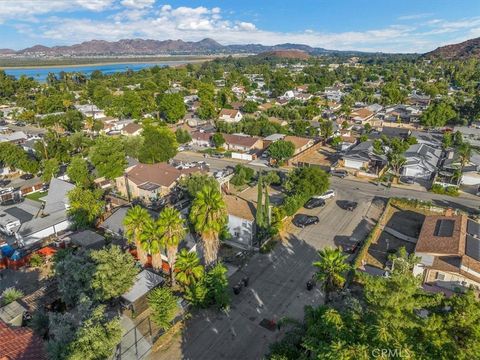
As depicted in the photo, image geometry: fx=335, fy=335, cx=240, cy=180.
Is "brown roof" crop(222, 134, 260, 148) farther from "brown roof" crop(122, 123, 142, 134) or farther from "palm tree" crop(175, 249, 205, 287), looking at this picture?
"palm tree" crop(175, 249, 205, 287)

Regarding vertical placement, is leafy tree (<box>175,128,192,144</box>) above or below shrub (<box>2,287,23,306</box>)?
above

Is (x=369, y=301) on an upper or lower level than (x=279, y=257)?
upper

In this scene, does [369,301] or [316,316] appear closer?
[369,301]

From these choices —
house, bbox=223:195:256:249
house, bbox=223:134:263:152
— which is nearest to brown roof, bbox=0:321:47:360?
house, bbox=223:195:256:249

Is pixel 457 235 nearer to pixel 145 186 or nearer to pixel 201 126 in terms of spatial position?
pixel 145 186

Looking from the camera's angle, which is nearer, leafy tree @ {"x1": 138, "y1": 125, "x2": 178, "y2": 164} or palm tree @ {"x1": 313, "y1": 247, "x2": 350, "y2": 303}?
palm tree @ {"x1": 313, "y1": 247, "x2": 350, "y2": 303}

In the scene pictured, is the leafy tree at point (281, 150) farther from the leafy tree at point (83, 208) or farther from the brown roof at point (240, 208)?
the leafy tree at point (83, 208)

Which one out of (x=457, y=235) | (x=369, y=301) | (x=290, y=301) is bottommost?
(x=290, y=301)

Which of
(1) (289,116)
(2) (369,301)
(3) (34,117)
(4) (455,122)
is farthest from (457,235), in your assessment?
(3) (34,117)
